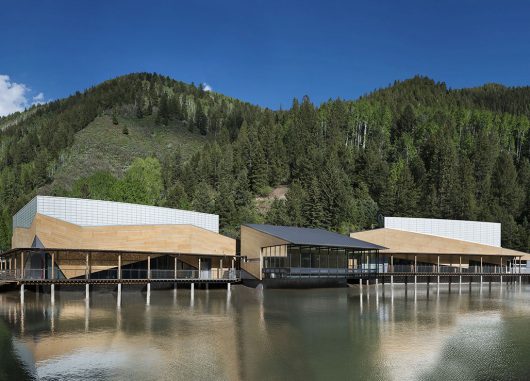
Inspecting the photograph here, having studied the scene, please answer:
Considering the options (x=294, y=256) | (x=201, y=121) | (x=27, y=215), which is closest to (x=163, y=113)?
(x=201, y=121)

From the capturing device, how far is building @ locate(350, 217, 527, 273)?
61625mm

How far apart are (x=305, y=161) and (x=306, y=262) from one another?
44702 millimetres

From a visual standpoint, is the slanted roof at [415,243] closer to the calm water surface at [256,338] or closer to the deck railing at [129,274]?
the calm water surface at [256,338]

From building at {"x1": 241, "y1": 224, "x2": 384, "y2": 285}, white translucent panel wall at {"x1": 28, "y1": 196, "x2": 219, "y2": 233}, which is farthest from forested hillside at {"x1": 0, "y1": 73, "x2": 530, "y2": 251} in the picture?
building at {"x1": 241, "y1": 224, "x2": 384, "y2": 285}

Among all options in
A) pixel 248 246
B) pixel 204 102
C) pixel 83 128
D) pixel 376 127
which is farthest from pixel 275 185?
pixel 204 102

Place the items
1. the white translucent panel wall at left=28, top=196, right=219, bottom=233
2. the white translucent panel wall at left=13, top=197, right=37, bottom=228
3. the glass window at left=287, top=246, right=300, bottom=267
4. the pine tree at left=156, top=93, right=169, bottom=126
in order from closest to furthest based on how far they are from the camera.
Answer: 1. the white translucent panel wall at left=28, top=196, right=219, bottom=233
2. the white translucent panel wall at left=13, top=197, right=37, bottom=228
3. the glass window at left=287, top=246, right=300, bottom=267
4. the pine tree at left=156, top=93, right=169, bottom=126

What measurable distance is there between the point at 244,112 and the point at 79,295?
128m

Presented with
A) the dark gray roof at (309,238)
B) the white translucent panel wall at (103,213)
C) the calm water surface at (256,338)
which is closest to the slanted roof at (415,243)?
the dark gray roof at (309,238)

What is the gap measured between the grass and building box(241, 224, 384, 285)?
6836cm

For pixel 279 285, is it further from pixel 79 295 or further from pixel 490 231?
pixel 490 231

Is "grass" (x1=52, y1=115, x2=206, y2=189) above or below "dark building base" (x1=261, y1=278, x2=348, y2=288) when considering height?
above

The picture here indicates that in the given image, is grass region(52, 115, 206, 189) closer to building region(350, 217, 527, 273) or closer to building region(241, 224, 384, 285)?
building region(241, 224, 384, 285)

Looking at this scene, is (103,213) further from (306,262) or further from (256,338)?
(256,338)

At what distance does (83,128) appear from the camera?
5600 inches
